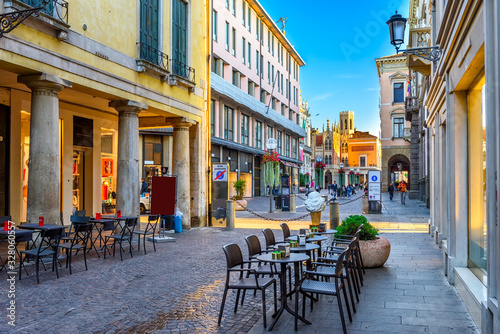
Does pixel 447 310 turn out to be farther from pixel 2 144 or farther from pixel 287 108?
pixel 287 108

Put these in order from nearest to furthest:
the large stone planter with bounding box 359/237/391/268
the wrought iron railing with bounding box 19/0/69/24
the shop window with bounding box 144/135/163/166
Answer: the large stone planter with bounding box 359/237/391/268, the wrought iron railing with bounding box 19/0/69/24, the shop window with bounding box 144/135/163/166

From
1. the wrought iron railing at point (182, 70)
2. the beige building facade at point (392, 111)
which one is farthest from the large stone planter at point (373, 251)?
the beige building facade at point (392, 111)

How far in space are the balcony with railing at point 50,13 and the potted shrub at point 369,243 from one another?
766cm

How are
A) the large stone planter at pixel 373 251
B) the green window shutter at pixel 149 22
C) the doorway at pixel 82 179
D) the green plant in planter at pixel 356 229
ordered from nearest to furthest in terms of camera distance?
1. the large stone planter at pixel 373 251
2. the green plant in planter at pixel 356 229
3. the green window shutter at pixel 149 22
4. the doorway at pixel 82 179

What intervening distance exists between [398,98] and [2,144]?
46925 mm

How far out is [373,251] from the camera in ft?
29.1

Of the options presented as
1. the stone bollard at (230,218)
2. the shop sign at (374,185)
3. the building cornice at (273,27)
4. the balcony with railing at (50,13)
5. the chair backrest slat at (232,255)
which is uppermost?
the building cornice at (273,27)

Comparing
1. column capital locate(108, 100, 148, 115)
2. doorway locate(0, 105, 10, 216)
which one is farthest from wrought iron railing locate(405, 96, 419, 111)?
doorway locate(0, 105, 10, 216)

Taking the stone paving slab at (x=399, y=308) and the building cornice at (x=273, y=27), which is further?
the building cornice at (x=273, y=27)

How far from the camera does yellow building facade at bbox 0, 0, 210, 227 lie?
1005 centimetres

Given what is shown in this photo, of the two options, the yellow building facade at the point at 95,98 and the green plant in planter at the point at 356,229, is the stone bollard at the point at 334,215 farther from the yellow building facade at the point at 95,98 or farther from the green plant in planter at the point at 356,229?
the green plant in planter at the point at 356,229

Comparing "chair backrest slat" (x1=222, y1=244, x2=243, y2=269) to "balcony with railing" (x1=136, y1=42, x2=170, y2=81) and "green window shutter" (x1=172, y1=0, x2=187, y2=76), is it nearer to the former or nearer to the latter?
"balcony with railing" (x1=136, y1=42, x2=170, y2=81)

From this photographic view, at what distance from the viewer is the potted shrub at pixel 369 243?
29.2ft

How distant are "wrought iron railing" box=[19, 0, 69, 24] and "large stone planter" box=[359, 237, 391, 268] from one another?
8463 mm
